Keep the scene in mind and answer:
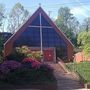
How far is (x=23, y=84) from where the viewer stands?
83.1ft

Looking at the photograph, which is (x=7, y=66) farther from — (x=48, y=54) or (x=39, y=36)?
(x=48, y=54)

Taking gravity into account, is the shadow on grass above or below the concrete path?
above

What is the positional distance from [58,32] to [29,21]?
4618 millimetres

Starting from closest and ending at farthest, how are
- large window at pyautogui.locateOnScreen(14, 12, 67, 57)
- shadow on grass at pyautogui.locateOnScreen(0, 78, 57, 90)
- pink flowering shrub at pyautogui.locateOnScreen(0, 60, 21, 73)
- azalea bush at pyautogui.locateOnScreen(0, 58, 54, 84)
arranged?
shadow on grass at pyautogui.locateOnScreen(0, 78, 57, 90)
azalea bush at pyautogui.locateOnScreen(0, 58, 54, 84)
pink flowering shrub at pyautogui.locateOnScreen(0, 60, 21, 73)
large window at pyautogui.locateOnScreen(14, 12, 67, 57)

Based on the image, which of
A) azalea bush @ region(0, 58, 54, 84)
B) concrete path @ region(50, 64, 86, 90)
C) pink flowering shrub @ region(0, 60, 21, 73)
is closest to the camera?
azalea bush @ region(0, 58, 54, 84)

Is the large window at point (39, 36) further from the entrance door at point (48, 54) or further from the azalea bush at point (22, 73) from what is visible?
the azalea bush at point (22, 73)

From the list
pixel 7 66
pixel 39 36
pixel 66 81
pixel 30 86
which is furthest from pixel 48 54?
pixel 30 86

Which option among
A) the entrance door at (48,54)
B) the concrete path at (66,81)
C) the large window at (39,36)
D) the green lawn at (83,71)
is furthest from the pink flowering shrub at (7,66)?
the entrance door at (48,54)

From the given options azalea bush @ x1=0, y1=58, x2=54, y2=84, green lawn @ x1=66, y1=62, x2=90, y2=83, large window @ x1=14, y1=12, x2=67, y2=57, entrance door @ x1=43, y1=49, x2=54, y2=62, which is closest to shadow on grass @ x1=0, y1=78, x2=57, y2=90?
azalea bush @ x1=0, y1=58, x2=54, y2=84

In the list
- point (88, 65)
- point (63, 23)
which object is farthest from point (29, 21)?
point (63, 23)

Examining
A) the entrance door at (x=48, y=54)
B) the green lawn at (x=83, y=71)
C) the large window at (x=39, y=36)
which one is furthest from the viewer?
the entrance door at (x=48, y=54)

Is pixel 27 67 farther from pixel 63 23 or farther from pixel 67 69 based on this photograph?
pixel 63 23

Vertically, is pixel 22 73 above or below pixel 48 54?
above

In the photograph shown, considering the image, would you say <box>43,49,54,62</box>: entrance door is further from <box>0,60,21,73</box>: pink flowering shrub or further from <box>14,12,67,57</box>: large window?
<box>0,60,21,73</box>: pink flowering shrub
